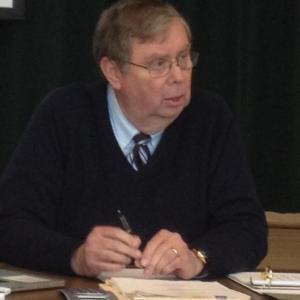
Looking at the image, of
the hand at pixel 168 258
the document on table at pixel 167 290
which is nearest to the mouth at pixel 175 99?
the hand at pixel 168 258

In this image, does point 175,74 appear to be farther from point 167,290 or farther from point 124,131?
point 167,290

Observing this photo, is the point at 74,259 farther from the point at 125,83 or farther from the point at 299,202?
the point at 299,202

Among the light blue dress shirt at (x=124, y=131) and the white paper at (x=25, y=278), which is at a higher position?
the light blue dress shirt at (x=124, y=131)

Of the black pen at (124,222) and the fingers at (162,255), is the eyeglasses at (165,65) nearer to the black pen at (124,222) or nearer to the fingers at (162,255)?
the black pen at (124,222)

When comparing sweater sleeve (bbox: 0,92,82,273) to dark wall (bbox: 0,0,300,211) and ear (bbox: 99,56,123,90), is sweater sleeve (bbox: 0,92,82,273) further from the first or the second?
dark wall (bbox: 0,0,300,211)

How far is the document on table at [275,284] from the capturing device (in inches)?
68.6

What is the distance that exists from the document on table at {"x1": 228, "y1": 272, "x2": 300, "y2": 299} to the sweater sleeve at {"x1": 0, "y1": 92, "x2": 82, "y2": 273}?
1.37 feet

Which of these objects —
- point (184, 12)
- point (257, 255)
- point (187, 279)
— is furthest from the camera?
point (184, 12)

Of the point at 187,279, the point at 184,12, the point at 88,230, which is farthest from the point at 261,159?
the point at 187,279

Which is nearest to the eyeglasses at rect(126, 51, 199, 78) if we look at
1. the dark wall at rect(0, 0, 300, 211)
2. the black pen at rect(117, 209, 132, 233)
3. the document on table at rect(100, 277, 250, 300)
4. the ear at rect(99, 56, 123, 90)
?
the ear at rect(99, 56, 123, 90)

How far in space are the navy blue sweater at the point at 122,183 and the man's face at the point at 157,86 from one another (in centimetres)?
8

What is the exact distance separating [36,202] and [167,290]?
632 mm

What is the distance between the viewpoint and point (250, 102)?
348cm

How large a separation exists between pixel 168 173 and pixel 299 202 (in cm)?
136
